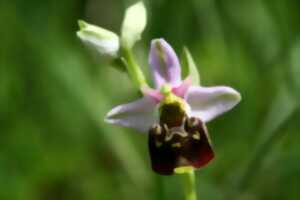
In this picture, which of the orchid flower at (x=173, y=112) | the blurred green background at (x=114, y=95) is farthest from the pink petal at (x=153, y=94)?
the blurred green background at (x=114, y=95)

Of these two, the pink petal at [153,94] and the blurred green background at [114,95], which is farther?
the blurred green background at [114,95]

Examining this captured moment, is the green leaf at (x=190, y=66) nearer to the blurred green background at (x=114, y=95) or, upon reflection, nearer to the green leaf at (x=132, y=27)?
the green leaf at (x=132, y=27)

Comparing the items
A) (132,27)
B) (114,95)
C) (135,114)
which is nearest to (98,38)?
(132,27)

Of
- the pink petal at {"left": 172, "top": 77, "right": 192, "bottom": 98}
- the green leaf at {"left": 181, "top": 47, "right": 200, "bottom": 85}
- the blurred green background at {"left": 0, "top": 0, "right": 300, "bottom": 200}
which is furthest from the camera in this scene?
the blurred green background at {"left": 0, "top": 0, "right": 300, "bottom": 200}

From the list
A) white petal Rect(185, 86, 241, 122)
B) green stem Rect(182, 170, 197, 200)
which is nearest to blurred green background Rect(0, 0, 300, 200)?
white petal Rect(185, 86, 241, 122)

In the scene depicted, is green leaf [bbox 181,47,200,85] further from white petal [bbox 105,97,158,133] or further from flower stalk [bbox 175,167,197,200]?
flower stalk [bbox 175,167,197,200]

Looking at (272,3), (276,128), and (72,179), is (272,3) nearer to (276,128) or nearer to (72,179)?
(276,128)
